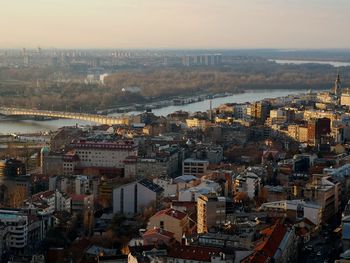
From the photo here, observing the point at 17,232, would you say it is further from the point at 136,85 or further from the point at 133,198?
the point at 136,85

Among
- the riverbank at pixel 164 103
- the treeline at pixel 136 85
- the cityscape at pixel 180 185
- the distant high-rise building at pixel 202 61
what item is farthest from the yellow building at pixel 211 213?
the distant high-rise building at pixel 202 61

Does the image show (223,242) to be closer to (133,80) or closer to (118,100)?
(118,100)

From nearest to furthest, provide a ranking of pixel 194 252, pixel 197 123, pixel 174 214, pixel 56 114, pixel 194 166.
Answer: pixel 194 252
pixel 174 214
pixel 194 166
pixel 197 123
pixel 56 114

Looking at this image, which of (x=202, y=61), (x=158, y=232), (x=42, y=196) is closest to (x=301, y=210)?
(x=158, y=232)

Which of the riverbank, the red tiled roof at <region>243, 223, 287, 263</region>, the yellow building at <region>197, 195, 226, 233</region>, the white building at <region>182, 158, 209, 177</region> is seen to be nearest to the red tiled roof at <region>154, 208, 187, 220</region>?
the yellow building at <region>197, 195, 226, 233</region>

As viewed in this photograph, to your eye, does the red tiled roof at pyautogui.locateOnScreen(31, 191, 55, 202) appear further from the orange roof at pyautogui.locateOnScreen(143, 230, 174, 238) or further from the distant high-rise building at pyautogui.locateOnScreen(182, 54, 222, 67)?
the distant high-rise building at pyautogui.locateOnScreen(182, 54, 222, 67)

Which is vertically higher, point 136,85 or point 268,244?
point 268,244

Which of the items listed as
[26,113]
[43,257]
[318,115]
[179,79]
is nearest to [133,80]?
[179,79]

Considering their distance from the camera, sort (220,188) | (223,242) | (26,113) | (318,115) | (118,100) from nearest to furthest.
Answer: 1. (223,242)
2. (220,188)
3. (318,115)
4. (26,113)
5. (118,100)
